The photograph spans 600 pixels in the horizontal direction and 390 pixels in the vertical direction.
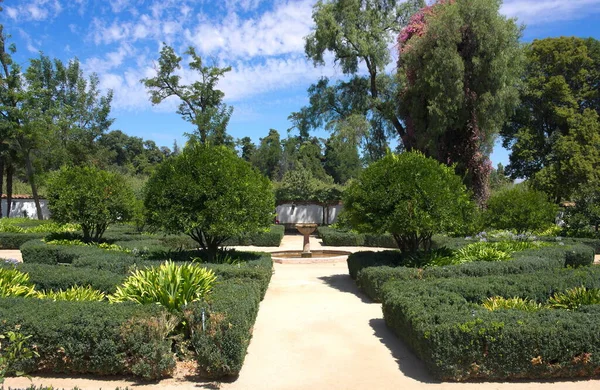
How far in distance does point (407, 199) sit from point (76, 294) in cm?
571

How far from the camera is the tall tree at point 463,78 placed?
18750 millimetres

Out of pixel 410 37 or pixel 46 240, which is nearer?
pixel 46 240

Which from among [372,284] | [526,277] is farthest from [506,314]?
[372,284]

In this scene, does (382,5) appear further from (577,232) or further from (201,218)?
(201,218)

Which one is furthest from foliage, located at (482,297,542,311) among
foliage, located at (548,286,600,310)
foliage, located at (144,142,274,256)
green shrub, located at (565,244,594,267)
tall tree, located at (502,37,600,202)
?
tall tree, located at (502,37,600,202)

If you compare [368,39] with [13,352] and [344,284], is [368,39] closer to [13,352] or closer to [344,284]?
[344,284]

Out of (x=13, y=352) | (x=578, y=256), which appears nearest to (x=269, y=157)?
(x=578, y=256)

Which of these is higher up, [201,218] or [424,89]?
[424,89]

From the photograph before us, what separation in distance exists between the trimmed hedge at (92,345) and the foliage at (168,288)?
0.68m

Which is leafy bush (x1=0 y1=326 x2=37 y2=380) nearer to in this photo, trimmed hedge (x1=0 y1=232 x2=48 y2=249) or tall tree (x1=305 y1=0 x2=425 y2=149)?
trimmed hedge (x1=0 y1=232 x2=48 y2=249)

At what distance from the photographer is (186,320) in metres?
5.23

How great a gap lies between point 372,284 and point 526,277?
2416 mm

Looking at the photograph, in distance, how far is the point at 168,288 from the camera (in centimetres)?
570

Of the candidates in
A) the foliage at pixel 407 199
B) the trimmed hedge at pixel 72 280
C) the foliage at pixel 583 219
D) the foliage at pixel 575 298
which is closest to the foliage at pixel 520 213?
the foliage at pixel 583 219
